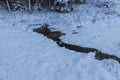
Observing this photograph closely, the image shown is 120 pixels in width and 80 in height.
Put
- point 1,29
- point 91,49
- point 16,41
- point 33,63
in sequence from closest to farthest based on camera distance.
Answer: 1. point 33,63
2. point 91,49
3. point 16,41
4. point 1,29

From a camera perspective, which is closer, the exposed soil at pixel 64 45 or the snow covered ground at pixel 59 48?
the snow covered ground at pixel 59 48

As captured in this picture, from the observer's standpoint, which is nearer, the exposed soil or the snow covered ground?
the snow covered ground

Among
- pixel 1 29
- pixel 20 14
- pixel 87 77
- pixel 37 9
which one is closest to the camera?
pixel 87 77

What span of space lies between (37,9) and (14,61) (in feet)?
42.0

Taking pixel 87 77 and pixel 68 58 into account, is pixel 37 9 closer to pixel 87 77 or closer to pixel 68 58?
pixel 68 58

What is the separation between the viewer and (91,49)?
11.1m

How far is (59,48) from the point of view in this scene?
11609 millimetres

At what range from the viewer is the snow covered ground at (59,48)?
349 inches

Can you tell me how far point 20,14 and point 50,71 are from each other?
13.0 metres

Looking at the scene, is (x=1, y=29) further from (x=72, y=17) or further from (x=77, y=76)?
(x=77, y=76)

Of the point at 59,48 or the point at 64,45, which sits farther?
the point at 64,45

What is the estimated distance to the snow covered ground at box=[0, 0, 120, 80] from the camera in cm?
888

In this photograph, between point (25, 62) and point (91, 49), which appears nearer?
point (25, 62)

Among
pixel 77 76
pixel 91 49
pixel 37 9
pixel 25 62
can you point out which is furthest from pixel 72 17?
pixel 77 76
